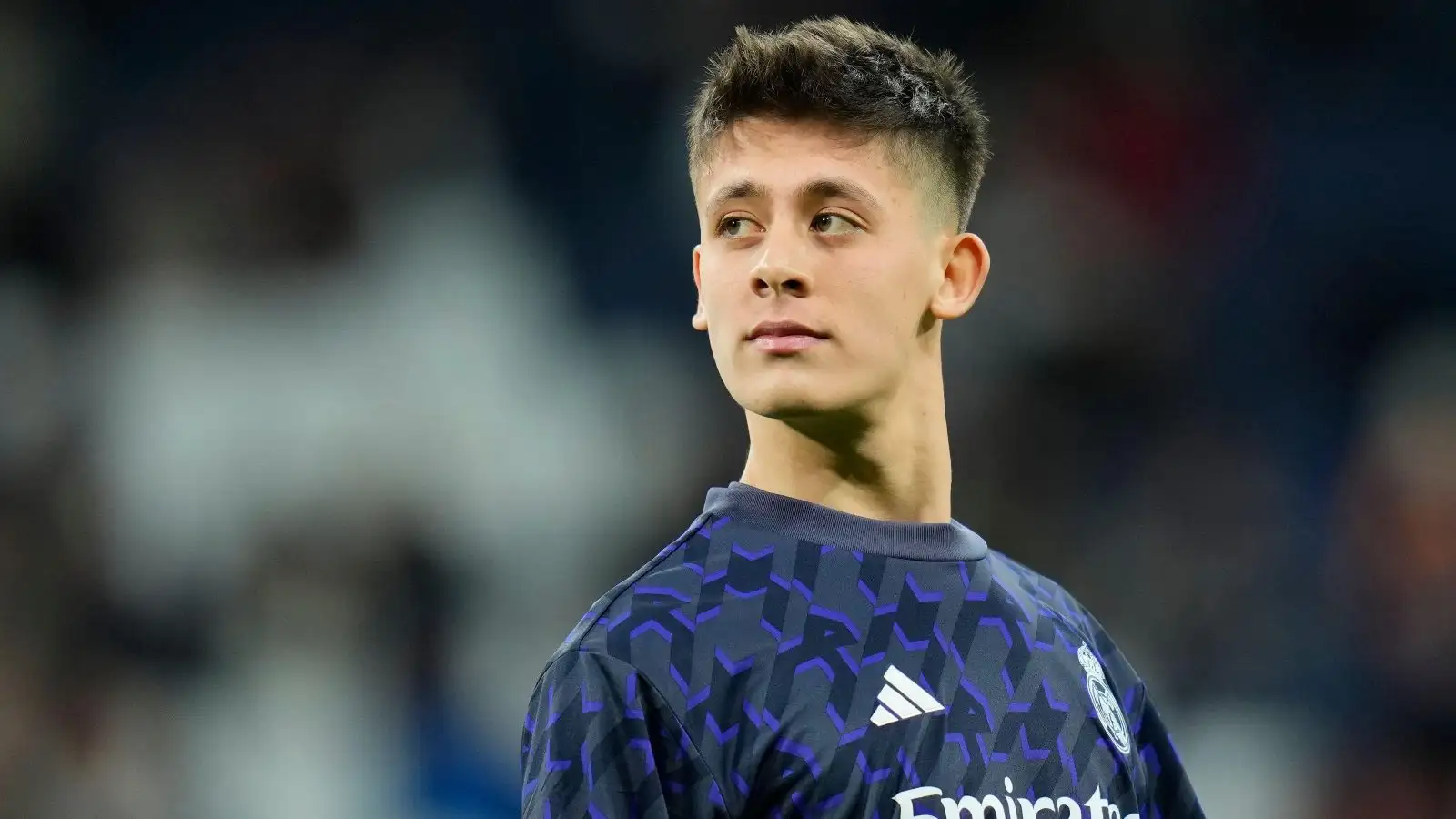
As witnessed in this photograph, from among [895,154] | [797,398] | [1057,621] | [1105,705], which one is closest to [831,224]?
[895,154]

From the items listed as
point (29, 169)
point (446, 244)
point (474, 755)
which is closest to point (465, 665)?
point (474, 755)

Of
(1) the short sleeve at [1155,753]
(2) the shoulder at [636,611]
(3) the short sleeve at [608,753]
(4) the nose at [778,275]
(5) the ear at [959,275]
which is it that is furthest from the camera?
(1) the short sleeve at [1155,753]

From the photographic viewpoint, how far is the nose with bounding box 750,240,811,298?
228cm

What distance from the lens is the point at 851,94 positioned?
237 centimetres

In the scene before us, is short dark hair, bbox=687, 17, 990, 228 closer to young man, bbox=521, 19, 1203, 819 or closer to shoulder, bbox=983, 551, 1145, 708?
young man, bbox=521, 19, 1203, 819

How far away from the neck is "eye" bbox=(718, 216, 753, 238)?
29 cm

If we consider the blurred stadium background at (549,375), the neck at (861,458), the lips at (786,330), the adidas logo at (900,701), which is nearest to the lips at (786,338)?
the lips at (786,330)

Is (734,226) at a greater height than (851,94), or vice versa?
(851,94)

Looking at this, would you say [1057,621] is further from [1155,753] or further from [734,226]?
[734,226]

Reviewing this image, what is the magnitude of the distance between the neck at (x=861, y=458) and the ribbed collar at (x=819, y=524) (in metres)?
0.02

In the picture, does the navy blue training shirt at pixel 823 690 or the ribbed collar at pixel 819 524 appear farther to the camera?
the ribbed collar at pixel 819 524

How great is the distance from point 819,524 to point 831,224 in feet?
1.51

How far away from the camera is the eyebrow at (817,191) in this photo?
91.0 inches

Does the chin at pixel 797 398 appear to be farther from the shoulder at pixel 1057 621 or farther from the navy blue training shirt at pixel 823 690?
the shoulder at pixel 1057 621
